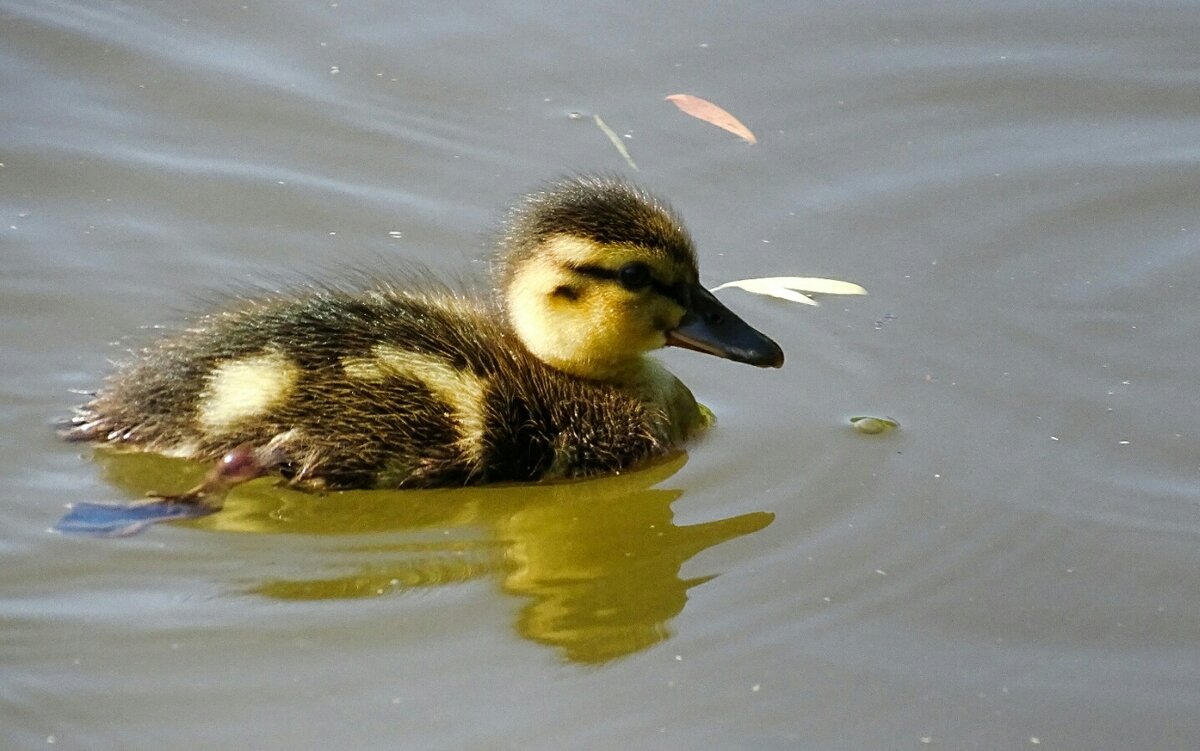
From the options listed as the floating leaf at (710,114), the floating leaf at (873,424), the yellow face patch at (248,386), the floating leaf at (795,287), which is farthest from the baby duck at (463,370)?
the floating leaf at (710,114)

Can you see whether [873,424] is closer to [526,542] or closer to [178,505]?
[526,542]

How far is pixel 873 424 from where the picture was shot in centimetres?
457

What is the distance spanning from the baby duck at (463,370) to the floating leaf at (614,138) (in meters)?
0.97

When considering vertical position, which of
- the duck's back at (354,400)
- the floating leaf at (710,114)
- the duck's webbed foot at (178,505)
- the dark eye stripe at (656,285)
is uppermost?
the floating leaf at (710,114)

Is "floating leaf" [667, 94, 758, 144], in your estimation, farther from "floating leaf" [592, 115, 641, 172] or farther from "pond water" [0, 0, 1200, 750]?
"floating leaf" [592, 115, 641, 172]

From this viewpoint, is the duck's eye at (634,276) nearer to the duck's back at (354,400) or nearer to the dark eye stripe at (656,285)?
the dark eye stripe at (656,285)

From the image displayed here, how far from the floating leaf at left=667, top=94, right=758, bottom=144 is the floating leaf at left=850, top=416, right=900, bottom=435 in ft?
4.68

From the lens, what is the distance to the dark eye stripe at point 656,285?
4.42 metres

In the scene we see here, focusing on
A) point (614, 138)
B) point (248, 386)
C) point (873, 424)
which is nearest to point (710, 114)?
point (614, 138)

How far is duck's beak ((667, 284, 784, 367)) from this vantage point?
14.9 ft

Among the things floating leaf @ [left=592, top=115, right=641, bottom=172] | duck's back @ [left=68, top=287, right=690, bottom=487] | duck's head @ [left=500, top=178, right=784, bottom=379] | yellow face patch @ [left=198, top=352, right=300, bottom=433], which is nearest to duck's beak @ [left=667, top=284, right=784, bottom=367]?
duck's head @ [left=500, top=178, right=784, bottom=379]

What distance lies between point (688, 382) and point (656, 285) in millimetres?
462

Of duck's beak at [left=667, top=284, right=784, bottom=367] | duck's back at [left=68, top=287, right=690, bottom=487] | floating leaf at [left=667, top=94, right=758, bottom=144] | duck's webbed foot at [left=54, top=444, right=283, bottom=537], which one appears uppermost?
floating leaf at [left=667, top=94, right=758, bottom=144]

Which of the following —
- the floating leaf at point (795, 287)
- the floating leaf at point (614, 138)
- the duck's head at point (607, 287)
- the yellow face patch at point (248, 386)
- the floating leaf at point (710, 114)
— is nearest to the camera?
the yellow face patch at point (248, 386)
